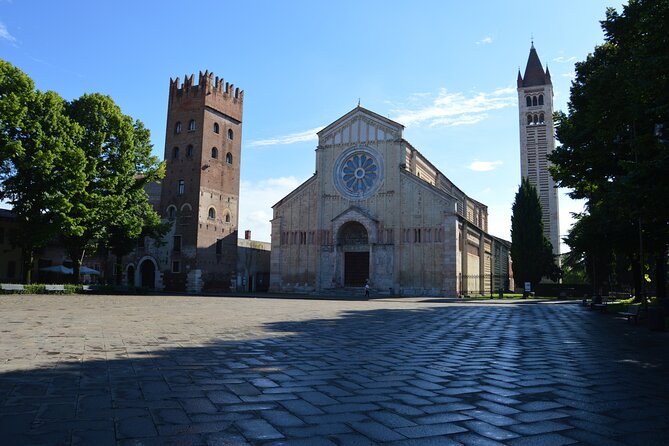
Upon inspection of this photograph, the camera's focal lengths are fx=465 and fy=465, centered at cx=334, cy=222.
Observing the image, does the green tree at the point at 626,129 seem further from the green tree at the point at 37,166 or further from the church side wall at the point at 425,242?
the green tree at the point at 37,166

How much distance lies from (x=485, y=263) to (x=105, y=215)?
39.8 metres

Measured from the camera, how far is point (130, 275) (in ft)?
161

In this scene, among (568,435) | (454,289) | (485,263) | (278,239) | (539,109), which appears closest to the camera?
(568,435)

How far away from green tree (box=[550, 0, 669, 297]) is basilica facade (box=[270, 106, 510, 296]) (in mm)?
18027

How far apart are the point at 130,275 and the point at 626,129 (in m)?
46.5

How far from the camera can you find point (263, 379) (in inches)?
226

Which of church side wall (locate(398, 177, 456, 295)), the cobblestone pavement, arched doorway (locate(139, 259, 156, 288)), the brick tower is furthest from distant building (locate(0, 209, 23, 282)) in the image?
the cobblestone pavement

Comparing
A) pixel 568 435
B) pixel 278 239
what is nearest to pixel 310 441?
pixel 568 435

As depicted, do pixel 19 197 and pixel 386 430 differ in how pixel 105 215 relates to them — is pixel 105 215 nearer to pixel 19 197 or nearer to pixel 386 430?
pixel 19 197

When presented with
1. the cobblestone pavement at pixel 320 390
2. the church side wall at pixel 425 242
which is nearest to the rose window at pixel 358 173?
the church side wall at pixel 425 242

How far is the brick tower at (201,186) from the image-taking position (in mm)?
46156

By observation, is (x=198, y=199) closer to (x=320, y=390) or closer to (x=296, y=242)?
(x=296, y=242)

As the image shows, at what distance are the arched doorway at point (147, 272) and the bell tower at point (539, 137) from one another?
50.7 meters

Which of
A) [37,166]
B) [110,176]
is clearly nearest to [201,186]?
[110,176]
